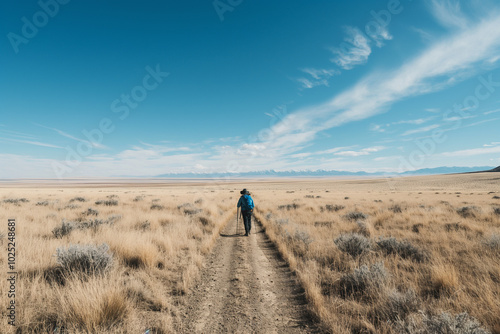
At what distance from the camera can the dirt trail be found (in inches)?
148

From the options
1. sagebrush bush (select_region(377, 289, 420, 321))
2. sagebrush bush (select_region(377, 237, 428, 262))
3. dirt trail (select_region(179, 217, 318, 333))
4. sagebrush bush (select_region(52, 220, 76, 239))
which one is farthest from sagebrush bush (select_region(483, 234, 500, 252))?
sagebrush bush (select_region(52, 220, 76, 239))

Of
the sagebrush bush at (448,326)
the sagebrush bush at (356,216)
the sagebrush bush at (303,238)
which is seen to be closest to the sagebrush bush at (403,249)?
the sagebrush bush at (303,238)

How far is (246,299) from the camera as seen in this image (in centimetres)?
464

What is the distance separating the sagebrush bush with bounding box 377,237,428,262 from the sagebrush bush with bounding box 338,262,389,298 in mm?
2288

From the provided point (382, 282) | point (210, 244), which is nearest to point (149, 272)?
point (210, 244)

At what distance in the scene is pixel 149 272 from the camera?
5609 millimetres

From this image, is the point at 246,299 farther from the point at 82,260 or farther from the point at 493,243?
the point at 493,243

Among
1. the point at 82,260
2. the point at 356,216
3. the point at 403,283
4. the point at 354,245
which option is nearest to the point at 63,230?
the point at 82,260

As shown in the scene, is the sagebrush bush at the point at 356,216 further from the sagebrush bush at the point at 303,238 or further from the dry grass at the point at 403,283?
the sagebrush bush at the point at 303,238

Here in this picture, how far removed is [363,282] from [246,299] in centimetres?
260

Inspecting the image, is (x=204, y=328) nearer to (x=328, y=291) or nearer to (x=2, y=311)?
(x=328, y=291)

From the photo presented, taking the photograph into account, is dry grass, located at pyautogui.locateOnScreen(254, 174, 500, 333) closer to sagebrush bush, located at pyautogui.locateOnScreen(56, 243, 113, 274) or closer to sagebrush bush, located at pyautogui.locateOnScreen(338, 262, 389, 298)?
sagebrush bush, located at pyautogui.locateOnScreen(338, 262, 389, 298)

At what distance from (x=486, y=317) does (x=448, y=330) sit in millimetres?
1335

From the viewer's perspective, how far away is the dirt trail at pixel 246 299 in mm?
3753
